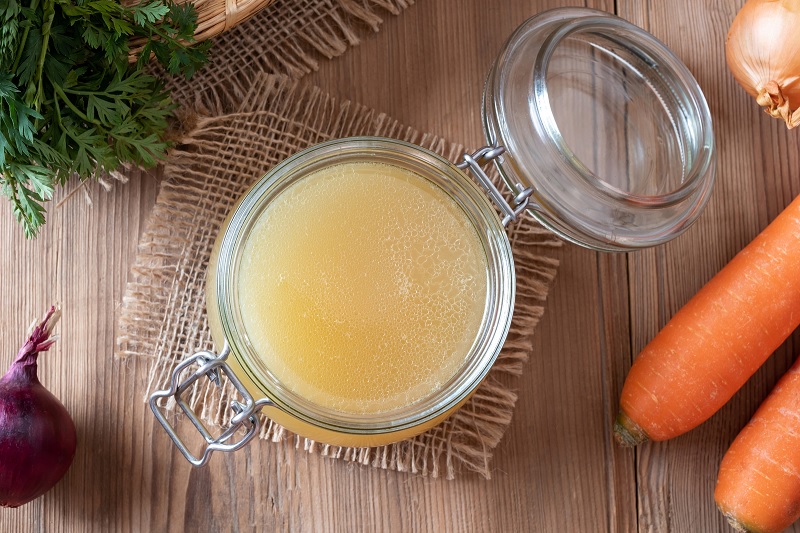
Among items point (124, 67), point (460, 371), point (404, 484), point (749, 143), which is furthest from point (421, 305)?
point (749, 143)

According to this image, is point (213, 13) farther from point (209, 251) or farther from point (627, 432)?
point (627, 432)

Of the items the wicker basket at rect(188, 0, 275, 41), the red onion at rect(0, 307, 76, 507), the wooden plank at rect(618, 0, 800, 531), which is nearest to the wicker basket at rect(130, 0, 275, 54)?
the wicker basket at rect(188, 0, 275, 41)

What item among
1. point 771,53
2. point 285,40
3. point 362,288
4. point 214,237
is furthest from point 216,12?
point 771,53

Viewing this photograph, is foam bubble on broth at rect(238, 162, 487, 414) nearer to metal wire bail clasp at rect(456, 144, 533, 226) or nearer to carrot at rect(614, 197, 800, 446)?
metal wire bail clasp at rect(456, 144, 533, 226)

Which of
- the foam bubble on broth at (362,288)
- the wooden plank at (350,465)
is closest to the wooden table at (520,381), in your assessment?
the wooden plank at (350,465)

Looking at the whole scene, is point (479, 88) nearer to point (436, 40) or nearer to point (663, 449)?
point (436, 40)

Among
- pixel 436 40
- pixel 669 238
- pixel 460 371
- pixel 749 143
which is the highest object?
pixel 436 40

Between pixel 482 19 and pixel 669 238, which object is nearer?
pixel 669 238
